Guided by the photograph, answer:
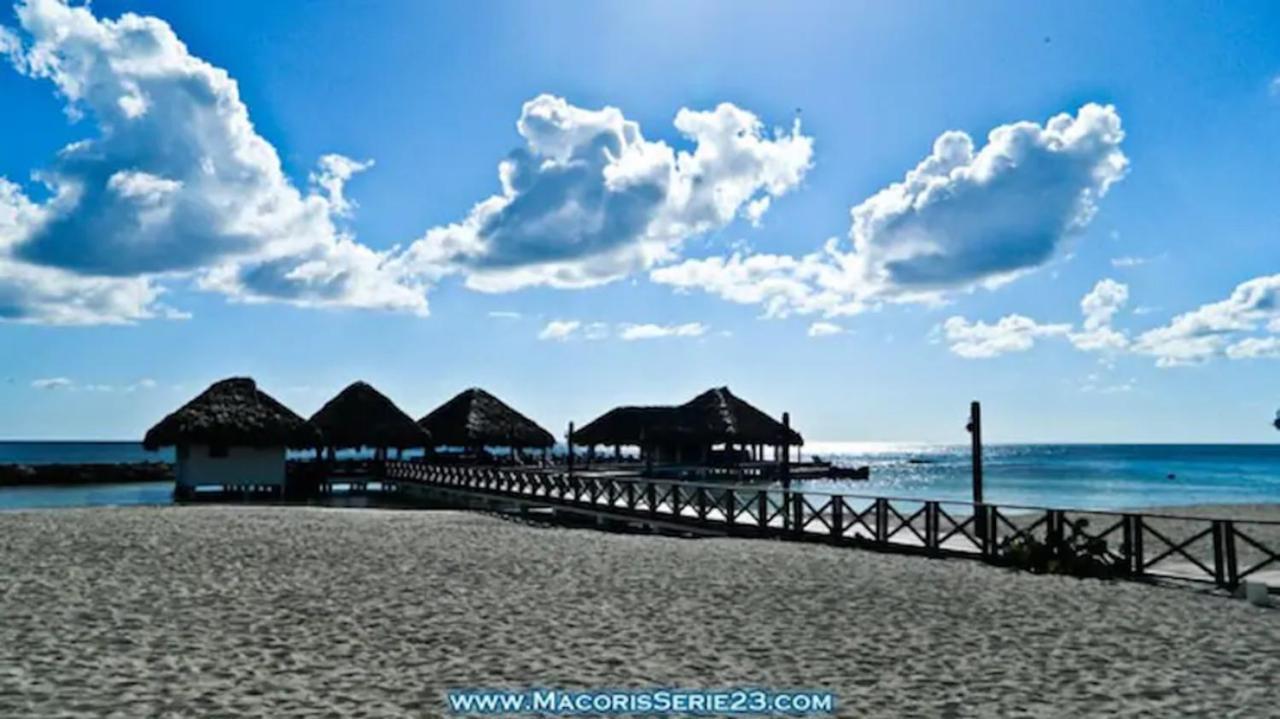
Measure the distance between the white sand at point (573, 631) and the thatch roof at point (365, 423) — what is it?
1855cm

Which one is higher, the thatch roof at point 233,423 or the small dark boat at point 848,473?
the thatch roof at point 233,423

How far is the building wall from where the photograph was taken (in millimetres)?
26281

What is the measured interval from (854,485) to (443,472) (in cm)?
2901

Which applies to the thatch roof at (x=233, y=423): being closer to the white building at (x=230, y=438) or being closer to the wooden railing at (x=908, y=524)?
the white building at (x=230, y=438)

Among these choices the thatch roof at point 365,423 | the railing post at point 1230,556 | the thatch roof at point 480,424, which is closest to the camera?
the railing post at point 1230,556

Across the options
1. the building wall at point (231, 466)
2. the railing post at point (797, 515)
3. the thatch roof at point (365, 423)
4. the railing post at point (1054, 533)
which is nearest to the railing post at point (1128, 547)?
the railing post at point (1054, 533)

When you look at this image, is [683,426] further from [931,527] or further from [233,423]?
[931,527]

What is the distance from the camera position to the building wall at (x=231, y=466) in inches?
1035

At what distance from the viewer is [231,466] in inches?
1048

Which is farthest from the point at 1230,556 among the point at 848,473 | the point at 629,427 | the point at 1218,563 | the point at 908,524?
the point at 848,473

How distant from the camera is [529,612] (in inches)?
332

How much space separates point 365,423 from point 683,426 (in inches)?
606

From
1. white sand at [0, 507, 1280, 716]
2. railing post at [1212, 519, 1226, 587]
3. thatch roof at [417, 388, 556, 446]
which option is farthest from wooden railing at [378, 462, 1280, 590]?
thatch roof at [417, 388, 556, 446]

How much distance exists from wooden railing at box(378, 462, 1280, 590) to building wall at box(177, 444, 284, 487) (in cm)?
522
